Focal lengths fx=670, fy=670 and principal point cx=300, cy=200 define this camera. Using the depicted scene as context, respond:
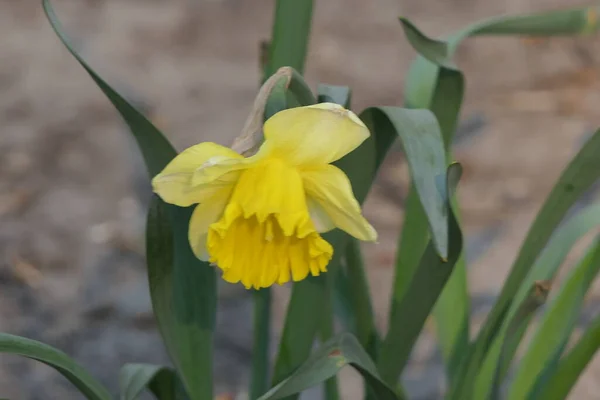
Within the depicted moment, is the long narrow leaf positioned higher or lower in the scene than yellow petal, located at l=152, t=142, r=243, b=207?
lower

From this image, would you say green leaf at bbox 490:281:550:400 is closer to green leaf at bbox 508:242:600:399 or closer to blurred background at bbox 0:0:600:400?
green leaf at bbox 508:242:600:399

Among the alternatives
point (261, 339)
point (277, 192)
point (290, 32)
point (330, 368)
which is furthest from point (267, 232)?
point (261, 339)

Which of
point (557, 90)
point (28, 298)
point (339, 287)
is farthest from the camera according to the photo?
point (557, 90)

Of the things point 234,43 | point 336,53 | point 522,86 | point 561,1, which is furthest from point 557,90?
point 234,43

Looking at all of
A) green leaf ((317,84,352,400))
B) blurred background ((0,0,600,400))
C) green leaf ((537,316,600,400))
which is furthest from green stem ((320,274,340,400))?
blurred background ((0,0,600,400))

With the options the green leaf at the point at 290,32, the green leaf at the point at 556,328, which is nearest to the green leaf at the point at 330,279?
the green leaf at the point at 290,32

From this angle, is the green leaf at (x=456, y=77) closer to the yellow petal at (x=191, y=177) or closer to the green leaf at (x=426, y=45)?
the green leaf at (x=426, y=45)

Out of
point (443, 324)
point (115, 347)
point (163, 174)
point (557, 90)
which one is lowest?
point (115, 347)

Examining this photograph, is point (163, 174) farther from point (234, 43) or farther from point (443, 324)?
point (234, 43)
